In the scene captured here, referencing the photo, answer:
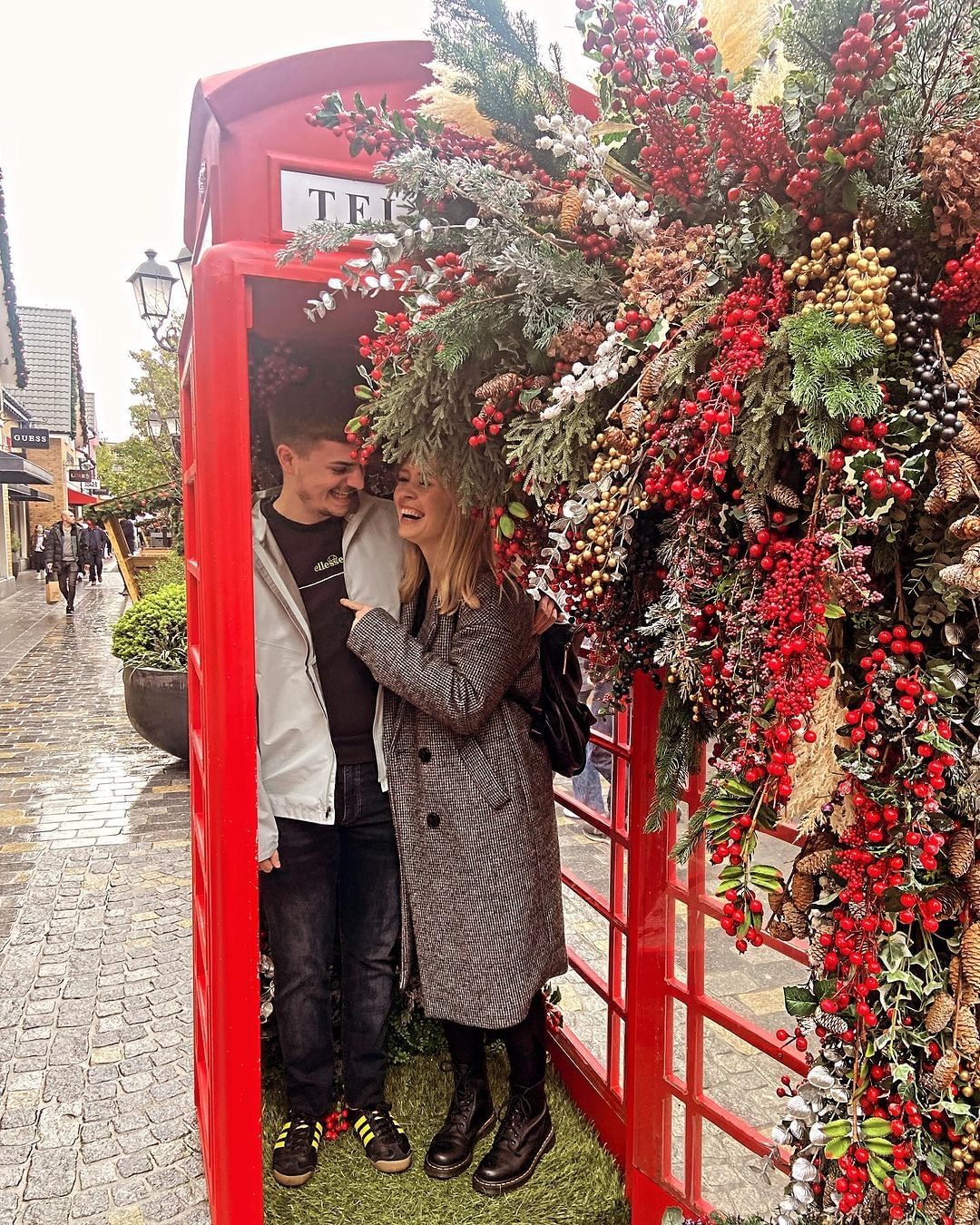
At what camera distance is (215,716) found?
212cm

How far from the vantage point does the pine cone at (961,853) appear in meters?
1.20

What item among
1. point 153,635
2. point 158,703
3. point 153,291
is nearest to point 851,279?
point 158,703

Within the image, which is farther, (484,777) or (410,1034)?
(410,1034)

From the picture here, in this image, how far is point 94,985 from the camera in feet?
14.0

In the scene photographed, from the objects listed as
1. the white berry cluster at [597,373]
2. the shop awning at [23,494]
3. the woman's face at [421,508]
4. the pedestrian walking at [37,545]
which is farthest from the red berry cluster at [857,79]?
the pedestrian walking at [37,545]

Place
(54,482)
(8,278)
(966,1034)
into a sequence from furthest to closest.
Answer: (54,482)
(8,278)
(966,1034)

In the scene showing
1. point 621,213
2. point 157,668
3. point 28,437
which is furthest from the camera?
point 28,437

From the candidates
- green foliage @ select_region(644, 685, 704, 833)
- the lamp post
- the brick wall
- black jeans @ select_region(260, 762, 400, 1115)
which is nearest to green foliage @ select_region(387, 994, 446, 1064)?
black jeans @ select_region(260, 762, 400, 1115)

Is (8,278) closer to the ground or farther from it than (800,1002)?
farther from it

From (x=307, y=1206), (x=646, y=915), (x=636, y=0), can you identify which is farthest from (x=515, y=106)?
(x=307, y=1206)

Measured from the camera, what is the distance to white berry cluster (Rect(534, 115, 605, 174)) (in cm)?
140

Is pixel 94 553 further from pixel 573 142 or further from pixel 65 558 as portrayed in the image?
pixel 573 142

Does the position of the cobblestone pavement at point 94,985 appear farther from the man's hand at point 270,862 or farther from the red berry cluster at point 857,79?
the red berry cluster at point 857,79

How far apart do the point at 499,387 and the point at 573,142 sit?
1.33ft
